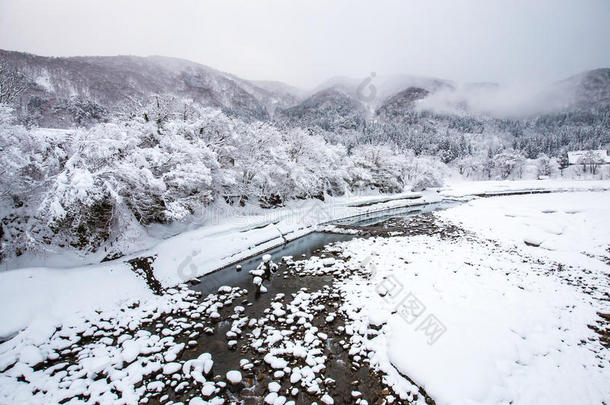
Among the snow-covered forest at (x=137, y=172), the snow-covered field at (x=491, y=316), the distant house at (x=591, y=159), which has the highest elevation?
the snow-covered forest at (x=137, y=172)

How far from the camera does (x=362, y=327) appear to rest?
8.50 m

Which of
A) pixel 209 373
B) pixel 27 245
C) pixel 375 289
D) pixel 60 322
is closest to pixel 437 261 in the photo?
pixel 375 289

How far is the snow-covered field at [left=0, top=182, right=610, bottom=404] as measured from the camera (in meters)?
6.21

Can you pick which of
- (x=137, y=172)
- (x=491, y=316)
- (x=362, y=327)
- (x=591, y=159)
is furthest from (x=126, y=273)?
(x=591, y=159)

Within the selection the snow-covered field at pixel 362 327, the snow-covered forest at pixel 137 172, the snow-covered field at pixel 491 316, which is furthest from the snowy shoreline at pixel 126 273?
the snow-covered field at pixel 491 316

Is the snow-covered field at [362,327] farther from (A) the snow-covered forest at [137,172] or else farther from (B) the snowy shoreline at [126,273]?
(A) the snow-covered forest at [137,172]

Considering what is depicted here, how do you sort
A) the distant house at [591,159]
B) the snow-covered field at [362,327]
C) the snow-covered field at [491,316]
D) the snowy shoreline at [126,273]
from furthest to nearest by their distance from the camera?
the distant house at [591,159]
the snowy shoreline at [126,273]
the snow-covered field at [362,327]
the snow-covered field at [491,316]

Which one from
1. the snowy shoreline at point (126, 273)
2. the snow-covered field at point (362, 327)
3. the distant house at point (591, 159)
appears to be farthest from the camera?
the distant house at point (591, 159)

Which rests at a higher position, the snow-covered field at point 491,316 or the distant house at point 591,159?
the snow-covered field at point 491,316

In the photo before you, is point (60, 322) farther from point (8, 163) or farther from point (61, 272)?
point (8, 163)

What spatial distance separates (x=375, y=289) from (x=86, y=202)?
500 inches

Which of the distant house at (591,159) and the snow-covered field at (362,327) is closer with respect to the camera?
the snow-covered field at (362,327)

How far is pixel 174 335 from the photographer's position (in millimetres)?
8453

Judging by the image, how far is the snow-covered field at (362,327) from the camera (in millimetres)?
6211
